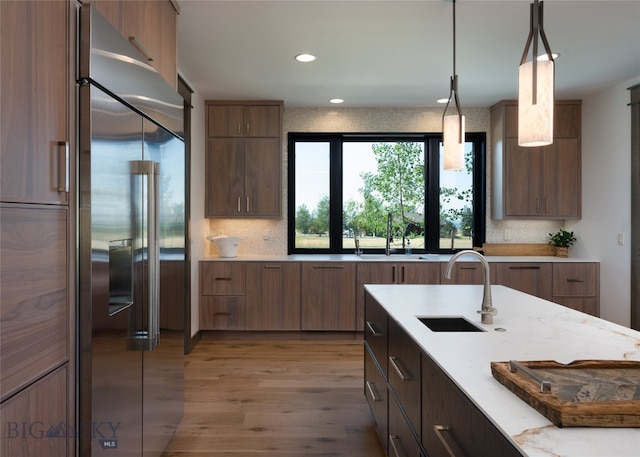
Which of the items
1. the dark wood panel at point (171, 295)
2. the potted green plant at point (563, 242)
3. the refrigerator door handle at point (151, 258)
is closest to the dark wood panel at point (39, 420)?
the refrigerator door handle at point (151, 258)

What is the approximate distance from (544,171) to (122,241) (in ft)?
15.1

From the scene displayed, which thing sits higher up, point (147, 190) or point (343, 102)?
point (343, 102)

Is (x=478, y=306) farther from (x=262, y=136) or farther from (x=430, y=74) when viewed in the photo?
(x=262, y=136)

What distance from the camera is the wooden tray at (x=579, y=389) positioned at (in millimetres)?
909

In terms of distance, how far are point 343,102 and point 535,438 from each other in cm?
449

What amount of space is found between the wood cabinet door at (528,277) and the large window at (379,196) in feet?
2.33

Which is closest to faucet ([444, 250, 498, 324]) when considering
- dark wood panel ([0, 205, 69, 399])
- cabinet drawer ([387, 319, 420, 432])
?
cabinet drawer ([387, 319, 420, 432])

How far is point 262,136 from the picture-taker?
4879 mm

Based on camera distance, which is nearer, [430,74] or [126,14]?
[126,14]

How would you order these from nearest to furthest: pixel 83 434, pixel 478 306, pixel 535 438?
pixel 535 438 → pixel 83 434 → pixel 478 306

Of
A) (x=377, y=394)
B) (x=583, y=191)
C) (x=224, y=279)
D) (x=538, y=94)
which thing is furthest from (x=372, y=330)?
(x=583, y=191)

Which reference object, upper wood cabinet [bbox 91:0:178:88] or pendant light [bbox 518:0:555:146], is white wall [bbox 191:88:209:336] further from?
pendant light [bbox 518:0:555:146]

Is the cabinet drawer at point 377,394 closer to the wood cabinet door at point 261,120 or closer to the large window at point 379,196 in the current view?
the large window at point 379,196

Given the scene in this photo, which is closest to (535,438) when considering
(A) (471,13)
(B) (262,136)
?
(A) (471,13)
